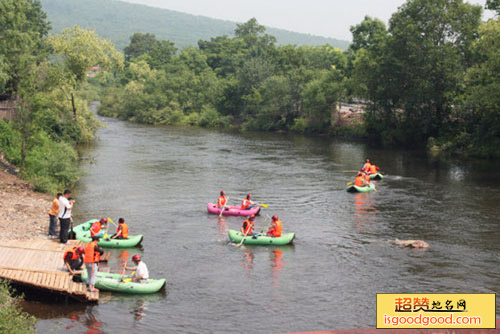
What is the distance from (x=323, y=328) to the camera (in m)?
16.5

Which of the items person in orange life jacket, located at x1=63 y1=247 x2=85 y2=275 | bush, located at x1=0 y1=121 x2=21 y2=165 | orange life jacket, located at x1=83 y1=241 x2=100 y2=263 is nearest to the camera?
orange life jacket, located at x1=83 y1=241 x2=100 y2=263

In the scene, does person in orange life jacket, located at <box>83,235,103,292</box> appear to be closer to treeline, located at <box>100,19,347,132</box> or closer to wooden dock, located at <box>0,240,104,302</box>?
wooden dock, located at <box>0,240,104,302</box>

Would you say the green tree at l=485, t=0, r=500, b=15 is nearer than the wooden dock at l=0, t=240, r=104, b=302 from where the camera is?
No

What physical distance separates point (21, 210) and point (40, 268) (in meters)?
7.73

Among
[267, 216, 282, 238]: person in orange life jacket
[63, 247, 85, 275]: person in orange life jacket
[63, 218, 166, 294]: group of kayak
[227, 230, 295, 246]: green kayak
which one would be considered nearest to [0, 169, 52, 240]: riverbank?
[63, 247, 85, 275]: person in orange life jacket

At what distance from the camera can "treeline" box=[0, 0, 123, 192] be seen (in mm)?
31984

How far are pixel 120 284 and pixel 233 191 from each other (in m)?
17.2

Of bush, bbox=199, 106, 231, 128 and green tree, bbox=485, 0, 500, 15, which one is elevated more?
green tree, bbox=485, 0, 500, 15

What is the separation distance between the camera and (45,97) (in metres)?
40.2

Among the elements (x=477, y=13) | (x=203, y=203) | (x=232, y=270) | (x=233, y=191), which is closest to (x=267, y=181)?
(x=233, y=191)

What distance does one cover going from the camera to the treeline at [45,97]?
32.0 m

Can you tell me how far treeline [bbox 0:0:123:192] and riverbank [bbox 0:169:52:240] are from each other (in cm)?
107

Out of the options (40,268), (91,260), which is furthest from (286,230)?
(40,268)

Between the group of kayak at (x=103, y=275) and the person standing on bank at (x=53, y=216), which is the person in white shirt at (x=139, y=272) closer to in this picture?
the group of kayak at (x=103, y=275)
